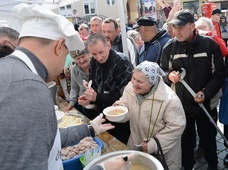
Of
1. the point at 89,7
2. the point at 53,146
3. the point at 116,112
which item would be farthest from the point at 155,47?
the point at 89,7

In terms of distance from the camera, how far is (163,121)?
1824mm

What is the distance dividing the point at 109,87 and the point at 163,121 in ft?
2.28

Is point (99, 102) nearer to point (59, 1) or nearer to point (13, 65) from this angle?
point (13, 65)

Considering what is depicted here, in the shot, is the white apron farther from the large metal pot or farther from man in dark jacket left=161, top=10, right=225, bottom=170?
man in dark jacket left=161, top=10, right=225, bottom=170

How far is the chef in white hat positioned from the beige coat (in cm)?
102

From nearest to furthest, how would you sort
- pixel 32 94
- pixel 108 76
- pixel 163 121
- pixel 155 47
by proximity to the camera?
pixel 32 94
pixel 163 121
pixel 108 76
pixel 155 47

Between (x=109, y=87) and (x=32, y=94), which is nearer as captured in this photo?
(x=32, y=94)

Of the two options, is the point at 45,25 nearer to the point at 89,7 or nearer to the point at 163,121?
the point at 163,121

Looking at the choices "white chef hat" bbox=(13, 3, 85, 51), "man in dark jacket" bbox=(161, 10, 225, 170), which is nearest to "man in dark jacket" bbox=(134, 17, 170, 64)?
"man in dark jacket" bbox=(161, 10, 225, 170)

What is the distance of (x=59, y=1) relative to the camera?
6332 mm

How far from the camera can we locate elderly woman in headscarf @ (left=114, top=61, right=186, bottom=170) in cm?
177

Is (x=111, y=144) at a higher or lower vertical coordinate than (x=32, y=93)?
lower

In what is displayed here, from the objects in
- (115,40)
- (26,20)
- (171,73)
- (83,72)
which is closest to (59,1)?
→ (115,40)

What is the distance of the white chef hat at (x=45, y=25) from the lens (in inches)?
35.0
